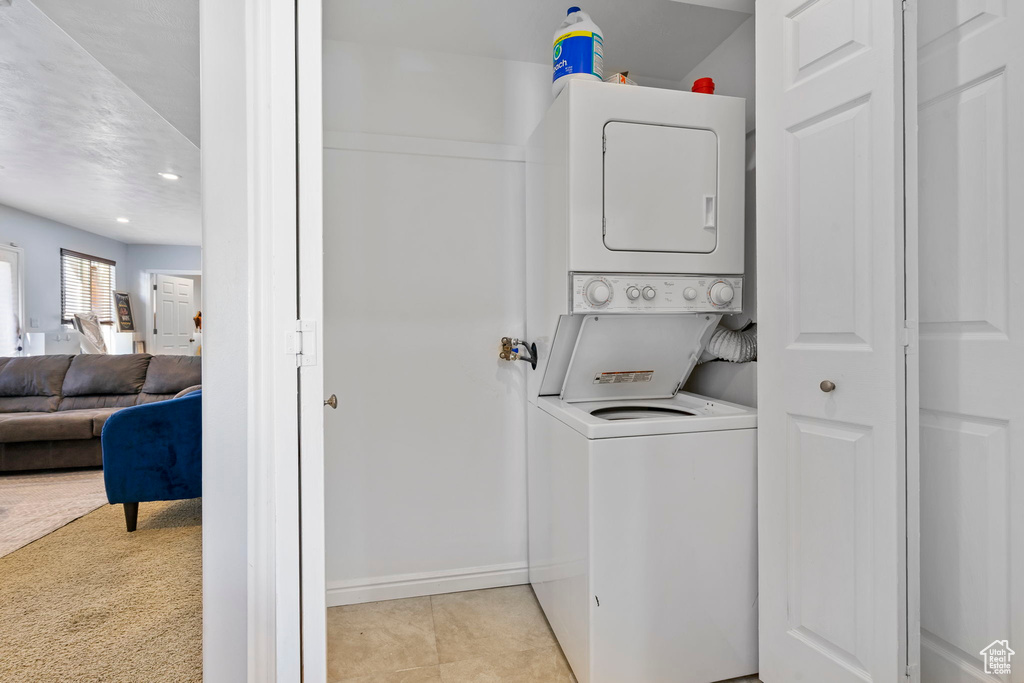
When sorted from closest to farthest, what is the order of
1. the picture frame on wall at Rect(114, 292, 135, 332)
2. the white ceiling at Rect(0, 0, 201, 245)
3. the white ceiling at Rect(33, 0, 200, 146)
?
the white ceiling at Rect(33, 0, 200, 146) < the white ceiling at Rect(0, 0, 201, 245) < the picture frame on wall at Rect(114, 292, 135, 332)

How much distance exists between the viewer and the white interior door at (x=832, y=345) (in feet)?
3.60

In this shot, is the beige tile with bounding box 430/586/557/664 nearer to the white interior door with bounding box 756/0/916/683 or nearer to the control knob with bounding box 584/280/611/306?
the white interior door with bounding box 756/0/916/683

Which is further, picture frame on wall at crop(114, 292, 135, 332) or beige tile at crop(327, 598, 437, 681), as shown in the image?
picture frame on wall at crop(114, 292, 135, 332)

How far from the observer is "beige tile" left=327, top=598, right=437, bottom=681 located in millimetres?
1620

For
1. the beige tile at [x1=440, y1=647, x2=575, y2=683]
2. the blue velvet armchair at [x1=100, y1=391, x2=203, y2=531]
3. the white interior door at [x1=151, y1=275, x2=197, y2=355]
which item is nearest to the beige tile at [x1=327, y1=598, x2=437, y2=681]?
the beige tile at [x1=440, y1=647, x2=575, y2=683]

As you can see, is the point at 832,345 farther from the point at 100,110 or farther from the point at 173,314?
the point at 173,314

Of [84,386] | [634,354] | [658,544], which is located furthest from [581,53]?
[84,386]

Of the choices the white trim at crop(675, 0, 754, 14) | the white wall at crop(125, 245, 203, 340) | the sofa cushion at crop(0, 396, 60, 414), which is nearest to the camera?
the white trim at crop(675, 0, 754, 14)

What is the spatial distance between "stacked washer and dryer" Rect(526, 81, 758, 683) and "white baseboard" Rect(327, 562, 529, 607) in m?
0.40

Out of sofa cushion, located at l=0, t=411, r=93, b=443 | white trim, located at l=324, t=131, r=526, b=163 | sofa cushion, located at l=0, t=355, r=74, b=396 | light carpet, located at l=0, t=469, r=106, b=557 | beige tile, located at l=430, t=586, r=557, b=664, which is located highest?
white trim, located at l=324, t=131, r=526, b=163

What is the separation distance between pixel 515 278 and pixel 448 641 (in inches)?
56.1

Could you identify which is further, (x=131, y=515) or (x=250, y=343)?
(x=131, y=515)

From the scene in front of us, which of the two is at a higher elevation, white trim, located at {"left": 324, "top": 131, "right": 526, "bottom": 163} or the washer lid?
white trim, located at {"left": 324, "top": 131, "right": 526, "bottom": 163}

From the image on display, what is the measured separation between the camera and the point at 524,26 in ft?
6.17
